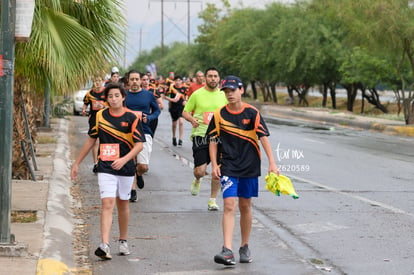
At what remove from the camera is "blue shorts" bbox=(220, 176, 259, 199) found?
8156mm

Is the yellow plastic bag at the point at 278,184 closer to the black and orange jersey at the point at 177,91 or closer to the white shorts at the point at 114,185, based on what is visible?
the white shorts at the point at 114,185

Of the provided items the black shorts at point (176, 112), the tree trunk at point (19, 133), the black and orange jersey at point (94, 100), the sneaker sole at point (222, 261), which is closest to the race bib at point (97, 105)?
the black and orange jersey at point (94, 100)

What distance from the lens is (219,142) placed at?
840 cm

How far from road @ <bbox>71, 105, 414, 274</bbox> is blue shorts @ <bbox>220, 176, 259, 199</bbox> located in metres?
0.67

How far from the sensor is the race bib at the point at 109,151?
8328 mm

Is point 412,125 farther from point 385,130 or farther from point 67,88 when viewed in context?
point 67,88

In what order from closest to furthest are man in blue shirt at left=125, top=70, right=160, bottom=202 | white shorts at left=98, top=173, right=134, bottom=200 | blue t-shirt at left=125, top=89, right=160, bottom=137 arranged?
white shorts at left=98, top=173, right=134, bottom=200 → man in blue shirt at left=125, top=70, right=160, bottom=202 → blue t-shirt at left=125, top=89, right=160, bottom=137

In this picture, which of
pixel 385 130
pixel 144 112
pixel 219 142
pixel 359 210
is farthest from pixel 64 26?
pixel 385 130

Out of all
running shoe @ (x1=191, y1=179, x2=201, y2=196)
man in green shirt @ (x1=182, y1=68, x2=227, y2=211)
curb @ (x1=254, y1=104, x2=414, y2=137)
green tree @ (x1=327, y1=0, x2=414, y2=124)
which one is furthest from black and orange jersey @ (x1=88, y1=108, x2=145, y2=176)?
green tree @ (x1=327, y1=0, x2=414, y2=124)

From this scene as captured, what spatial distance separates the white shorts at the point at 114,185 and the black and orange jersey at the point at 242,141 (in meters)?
0.97

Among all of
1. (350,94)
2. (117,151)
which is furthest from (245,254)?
(350,94)

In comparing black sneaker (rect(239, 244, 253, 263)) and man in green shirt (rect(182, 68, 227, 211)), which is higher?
man in green shirt (rect(182, 68, 227, 211))

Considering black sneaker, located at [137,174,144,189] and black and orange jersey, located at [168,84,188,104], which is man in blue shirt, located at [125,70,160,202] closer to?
black sneaker, located at [137,174,144,189]

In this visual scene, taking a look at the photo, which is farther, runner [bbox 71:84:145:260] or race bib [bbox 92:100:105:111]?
race bib [bbox 92:100:105:111]
